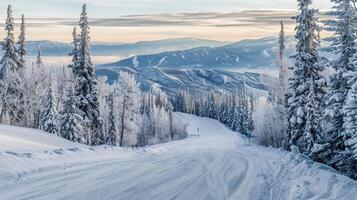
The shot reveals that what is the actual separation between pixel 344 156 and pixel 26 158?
16172 millimetres

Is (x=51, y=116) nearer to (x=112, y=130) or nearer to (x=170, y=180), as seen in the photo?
(x=112, y=130)

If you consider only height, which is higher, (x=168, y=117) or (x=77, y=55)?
(x=77, y=55)

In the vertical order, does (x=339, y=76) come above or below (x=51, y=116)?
above

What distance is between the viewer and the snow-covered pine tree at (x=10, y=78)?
199ft

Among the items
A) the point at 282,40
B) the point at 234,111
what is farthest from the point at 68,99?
the point at 234,111

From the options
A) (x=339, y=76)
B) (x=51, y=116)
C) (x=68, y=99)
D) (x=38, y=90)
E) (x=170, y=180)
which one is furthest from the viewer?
(x=38, y=90)

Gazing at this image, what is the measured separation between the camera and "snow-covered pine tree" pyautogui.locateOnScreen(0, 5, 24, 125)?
60.8 meters

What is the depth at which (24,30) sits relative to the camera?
229ft

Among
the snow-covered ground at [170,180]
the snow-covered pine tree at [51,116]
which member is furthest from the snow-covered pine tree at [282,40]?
the snow-covered ground at [170,180]

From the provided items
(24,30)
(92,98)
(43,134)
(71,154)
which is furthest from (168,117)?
(71,154)

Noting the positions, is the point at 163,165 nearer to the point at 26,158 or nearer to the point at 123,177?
the point at 123,177

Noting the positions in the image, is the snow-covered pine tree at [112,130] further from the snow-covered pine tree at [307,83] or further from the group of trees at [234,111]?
the group of trees at [234,111]

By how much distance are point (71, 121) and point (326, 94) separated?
28538 mm

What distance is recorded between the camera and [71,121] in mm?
49656
